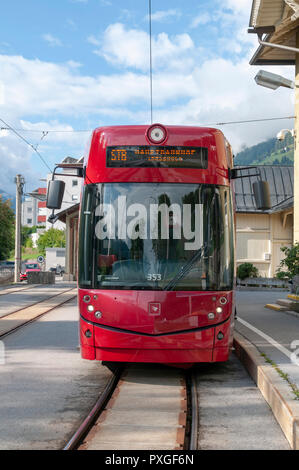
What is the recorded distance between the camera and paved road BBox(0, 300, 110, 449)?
18.4 ft

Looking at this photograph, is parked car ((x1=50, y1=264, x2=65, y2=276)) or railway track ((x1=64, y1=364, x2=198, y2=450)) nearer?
railway track ((x1=64, y1=364, x2=198, y2=450))

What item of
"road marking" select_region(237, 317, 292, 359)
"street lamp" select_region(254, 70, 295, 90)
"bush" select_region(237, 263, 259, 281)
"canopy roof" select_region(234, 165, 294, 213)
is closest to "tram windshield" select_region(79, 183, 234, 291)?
"road marking" select_region(237, 317, 292, 359)

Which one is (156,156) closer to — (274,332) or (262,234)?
(274,332)

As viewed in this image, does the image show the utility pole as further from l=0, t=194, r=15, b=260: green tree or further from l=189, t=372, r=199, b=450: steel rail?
l=189, t=372, r=199, b=450: steel rail

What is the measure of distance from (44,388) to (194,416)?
2.15 metres

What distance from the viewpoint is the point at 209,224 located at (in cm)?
837

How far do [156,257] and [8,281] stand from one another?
36904 mm

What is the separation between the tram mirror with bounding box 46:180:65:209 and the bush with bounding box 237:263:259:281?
99.8 feet

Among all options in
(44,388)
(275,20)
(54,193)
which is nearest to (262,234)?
(275,20)

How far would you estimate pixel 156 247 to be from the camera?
8.25m

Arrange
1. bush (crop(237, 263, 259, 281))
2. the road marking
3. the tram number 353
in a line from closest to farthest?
1. the tram number 353
2. the road marking
3. bush (crop(237, 263, 259, 281))

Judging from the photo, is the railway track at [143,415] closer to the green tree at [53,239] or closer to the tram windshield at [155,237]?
the tram windshield at [155,237]

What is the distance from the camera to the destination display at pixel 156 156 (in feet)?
28.1
